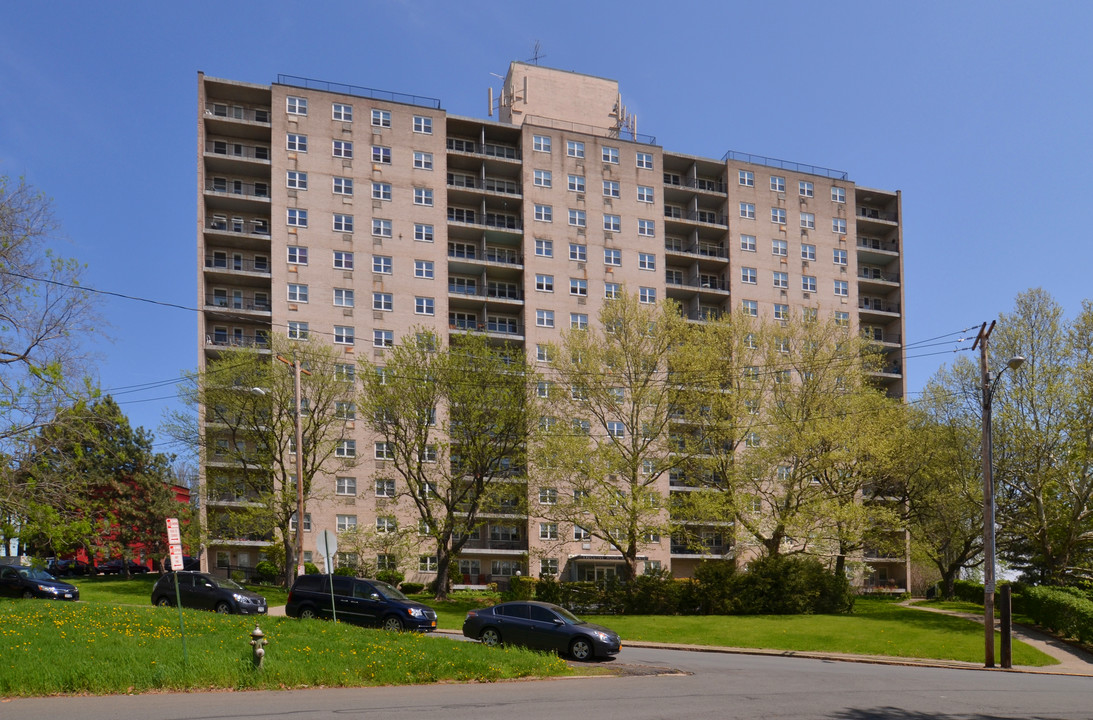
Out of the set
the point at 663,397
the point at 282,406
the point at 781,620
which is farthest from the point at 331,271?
the point at 781,620

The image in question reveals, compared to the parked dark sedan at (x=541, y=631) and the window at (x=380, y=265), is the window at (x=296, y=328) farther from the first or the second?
the parked dark sedan at (x=541, y=631)

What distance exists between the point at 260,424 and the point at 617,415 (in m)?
20.3

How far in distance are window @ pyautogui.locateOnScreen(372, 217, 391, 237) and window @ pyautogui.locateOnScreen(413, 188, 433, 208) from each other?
2.93 meters

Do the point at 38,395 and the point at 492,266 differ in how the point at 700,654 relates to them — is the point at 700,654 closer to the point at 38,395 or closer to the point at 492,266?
the point at 38,395

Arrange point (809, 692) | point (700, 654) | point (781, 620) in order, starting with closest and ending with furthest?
point (809, 692) < point (700, 654) < point (781, 620)

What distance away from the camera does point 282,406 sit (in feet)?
167

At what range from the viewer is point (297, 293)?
66875 millimetres

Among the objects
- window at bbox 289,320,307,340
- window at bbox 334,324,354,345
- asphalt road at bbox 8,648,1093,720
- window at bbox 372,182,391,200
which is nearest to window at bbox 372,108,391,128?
window at bbox 372,182,391,200

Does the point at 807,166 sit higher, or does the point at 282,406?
the point at 807,166

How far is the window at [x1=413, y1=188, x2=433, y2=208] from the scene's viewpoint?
71062 millimetres

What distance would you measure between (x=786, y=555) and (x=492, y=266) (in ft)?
111

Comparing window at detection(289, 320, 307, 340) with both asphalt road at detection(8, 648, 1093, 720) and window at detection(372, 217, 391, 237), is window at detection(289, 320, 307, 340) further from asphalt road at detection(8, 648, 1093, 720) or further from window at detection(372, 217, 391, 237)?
asphalt road at detection(8, 648, 1093, 720)

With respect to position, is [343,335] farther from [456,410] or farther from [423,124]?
[456,410]

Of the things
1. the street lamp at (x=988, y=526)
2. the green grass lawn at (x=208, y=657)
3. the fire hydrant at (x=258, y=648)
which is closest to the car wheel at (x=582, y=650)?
the green grass lawn at (x=208, y=657)
